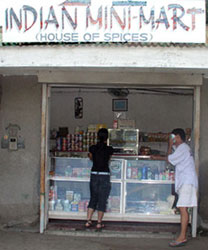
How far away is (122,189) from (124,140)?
110 inches

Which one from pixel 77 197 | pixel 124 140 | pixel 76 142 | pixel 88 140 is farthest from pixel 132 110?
pixel 77 197

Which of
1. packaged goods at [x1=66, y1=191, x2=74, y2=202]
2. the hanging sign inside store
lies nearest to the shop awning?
the hanging sign inside store

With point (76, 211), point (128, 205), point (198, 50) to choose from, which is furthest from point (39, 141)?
point (198, 50)

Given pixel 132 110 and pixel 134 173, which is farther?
pixel 132 110

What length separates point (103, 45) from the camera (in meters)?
5.02

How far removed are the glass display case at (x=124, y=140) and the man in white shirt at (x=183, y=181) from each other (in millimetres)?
3359

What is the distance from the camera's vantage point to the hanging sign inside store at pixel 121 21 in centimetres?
508

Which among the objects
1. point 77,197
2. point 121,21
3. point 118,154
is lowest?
point 77,197

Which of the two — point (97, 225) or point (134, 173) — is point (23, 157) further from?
point (134, 173)

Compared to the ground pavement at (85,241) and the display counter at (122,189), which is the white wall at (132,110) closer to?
the display counter at (122,189)

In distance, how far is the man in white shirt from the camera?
Result: 18.4 feet

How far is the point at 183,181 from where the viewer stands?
5617 millimetres

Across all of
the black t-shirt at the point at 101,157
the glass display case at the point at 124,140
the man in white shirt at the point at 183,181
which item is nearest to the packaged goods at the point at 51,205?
the black t-shirt at the point at 101,157

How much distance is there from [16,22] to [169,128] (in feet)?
19.9
